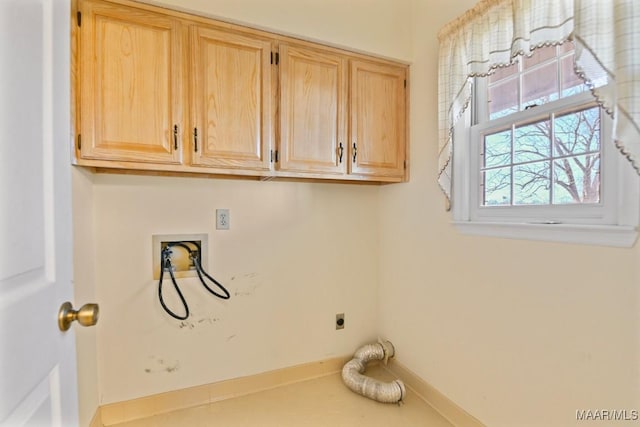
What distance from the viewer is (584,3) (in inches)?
42.9

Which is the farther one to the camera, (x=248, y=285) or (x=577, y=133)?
(x=248, y=285)

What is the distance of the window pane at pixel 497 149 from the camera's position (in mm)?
1550

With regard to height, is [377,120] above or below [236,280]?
above

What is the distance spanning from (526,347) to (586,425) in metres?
0.31

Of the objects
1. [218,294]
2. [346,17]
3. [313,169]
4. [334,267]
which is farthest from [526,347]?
[346,17]

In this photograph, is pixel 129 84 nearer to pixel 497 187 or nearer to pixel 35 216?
pixel 35 216

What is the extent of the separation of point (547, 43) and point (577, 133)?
371 millimetres

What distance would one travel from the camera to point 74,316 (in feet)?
2.33

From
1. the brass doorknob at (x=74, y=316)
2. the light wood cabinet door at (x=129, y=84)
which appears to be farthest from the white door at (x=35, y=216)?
the light wood cabinet door at (x=129, y=84)

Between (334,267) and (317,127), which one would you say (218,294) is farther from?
(317,127)

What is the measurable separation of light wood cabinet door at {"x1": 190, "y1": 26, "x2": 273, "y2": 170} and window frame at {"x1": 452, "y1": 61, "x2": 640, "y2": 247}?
1062mm

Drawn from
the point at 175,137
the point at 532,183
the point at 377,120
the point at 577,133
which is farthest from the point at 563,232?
the point at 175,137

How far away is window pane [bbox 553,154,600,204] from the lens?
47.6 inches

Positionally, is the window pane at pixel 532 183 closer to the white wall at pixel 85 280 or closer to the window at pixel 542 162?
the window at pixel 542 162
